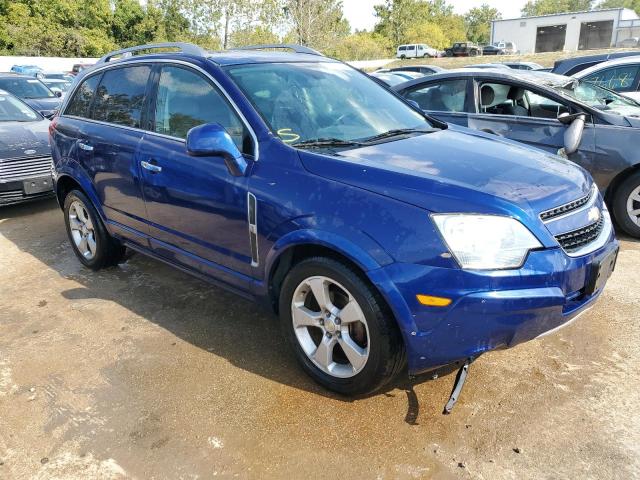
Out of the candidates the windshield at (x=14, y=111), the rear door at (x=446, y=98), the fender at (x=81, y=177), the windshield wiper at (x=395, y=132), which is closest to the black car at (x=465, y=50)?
the rear door at (x=446, y=98)

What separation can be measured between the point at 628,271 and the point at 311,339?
289 cm

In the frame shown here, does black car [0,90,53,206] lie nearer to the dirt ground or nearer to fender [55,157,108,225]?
fender [55,157,108,225]

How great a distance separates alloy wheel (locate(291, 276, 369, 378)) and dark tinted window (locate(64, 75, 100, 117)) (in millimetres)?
2826

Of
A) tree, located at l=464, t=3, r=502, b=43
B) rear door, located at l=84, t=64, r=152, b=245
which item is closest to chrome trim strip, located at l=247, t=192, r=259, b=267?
rear door, located at l=84, t=64, r=152, b=245

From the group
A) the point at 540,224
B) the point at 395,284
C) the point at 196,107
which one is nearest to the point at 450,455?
the point at 395,284

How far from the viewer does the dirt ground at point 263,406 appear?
235cm

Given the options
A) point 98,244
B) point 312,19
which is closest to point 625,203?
point 98,244

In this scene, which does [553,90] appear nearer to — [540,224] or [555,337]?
[555,337]

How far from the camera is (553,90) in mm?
5234

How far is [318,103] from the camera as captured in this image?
3.25m

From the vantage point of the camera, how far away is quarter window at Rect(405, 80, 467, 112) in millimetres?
5820

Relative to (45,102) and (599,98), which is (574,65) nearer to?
(599,98)

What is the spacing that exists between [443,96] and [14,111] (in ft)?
19.1

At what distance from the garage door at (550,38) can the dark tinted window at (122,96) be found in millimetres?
65490
